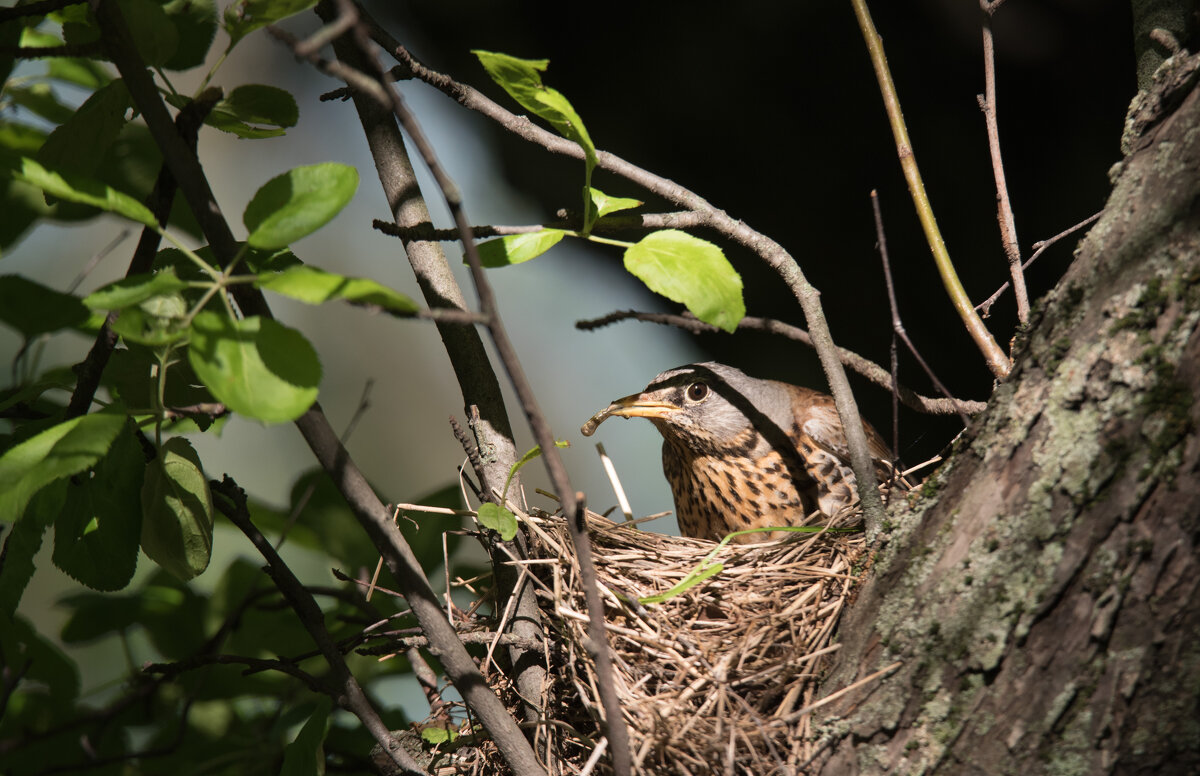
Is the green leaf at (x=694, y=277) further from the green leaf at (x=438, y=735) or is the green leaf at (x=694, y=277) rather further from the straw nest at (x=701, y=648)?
the green leaf at (x=438, y=735)

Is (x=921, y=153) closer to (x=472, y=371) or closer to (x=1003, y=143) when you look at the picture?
(x=1003, y=143)

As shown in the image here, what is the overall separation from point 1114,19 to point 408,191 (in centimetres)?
204

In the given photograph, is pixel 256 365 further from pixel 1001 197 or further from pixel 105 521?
pixel 1001 197

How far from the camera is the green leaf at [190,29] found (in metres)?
0.98

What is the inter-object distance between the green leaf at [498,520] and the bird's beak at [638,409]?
80cm

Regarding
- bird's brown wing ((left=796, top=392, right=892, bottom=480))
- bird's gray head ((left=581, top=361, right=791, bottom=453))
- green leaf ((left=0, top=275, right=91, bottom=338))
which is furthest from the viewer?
bird's gray head ((left=581, top=361, right=791, bottom=453))

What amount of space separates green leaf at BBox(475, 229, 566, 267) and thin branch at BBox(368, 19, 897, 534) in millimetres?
208

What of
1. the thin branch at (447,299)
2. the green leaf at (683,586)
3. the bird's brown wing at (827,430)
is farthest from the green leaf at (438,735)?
the bird's brown wing at (827,430)

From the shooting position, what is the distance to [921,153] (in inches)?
101

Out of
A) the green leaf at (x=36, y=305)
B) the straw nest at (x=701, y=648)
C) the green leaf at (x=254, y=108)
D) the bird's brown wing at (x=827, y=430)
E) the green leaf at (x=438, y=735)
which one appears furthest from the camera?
the bird's brown wing at (x=827, y=430)

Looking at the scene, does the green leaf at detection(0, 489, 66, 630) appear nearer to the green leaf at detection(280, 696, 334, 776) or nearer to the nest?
the green leaf at detection(280, 696, 334, 776)

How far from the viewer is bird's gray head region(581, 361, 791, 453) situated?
1.98m

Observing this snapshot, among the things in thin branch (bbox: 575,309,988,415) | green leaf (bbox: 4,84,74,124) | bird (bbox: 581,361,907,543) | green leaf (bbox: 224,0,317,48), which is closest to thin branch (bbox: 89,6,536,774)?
green leaf (bbox: 224,0,317,48)

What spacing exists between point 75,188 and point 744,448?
1490mm
